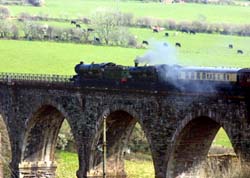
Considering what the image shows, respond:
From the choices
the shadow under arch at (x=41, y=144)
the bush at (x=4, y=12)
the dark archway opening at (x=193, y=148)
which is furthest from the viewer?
the bush at (x=4, y=12)

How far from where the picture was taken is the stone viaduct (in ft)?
192

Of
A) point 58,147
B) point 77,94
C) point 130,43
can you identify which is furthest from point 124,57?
point 77,94

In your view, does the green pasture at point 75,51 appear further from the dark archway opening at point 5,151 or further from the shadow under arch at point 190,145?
the shadow under arch at point 190,145

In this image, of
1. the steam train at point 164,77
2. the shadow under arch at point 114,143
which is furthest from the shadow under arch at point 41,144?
the steam train at point 164,77

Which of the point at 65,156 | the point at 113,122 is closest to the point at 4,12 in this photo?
the point at 65,156

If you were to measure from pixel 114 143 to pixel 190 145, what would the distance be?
10.7 m

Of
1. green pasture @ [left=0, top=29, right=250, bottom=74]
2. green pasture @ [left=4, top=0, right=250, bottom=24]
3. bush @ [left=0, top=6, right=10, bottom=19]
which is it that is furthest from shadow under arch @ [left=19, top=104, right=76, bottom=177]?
bush @ [left=0, top=6, right=10, bottom=19]

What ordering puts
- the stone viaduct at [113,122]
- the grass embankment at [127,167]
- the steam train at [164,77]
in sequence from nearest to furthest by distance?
1. the steam train at [164,77]
2. the stone viaduct at [113,122]
3. the grass embankment at [127,167]

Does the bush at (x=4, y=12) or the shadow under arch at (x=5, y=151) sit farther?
the bush at (x=4, y=12)

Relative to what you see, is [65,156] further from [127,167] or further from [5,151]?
[5,151]

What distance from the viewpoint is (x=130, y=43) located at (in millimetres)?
119812

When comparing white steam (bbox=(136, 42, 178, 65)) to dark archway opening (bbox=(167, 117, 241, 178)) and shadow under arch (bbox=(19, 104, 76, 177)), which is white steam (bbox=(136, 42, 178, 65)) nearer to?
shadow under arch (bbox=(19, 104, 76, 177))

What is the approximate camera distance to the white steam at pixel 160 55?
73688 millimetres

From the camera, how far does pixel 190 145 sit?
2466 inches
